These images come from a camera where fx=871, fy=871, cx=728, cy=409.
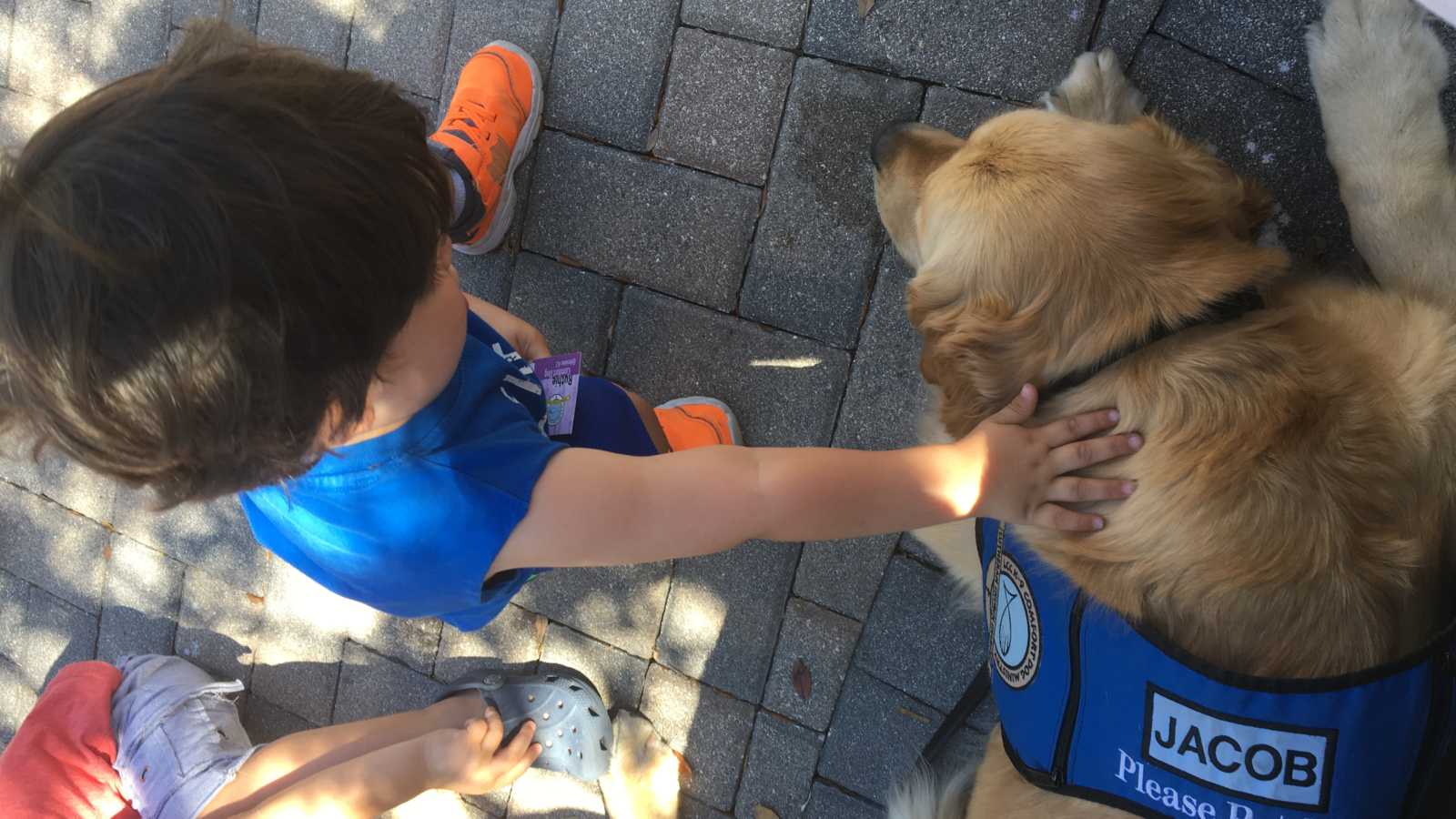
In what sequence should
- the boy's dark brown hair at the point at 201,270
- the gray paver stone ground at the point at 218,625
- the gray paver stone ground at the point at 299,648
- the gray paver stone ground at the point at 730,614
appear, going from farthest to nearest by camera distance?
the gray paver stone ground at the point at 218,625 < the gray paver stone ground at the point at 299,648 < the gray paver stone ground at the point at 730,614 < the boy's dark brown hair at the point at 201,270

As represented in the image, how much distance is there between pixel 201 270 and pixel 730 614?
196 cm

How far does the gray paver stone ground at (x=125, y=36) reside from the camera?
328 centimetres

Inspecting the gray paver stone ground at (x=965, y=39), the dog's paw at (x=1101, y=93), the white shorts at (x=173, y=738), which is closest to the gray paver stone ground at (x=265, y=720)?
the white shorts at (x=173, y=738)

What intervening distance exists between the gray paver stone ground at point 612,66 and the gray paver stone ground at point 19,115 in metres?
2.21

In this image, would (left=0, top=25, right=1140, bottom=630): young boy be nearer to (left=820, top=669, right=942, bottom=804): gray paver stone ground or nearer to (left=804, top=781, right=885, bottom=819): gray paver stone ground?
(left=820, top=669, right=942, bottom=804): gray paver stone ground

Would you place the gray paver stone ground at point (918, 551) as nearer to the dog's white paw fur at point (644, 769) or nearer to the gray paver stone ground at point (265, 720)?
the dog's white paw fur at point (644, 769)

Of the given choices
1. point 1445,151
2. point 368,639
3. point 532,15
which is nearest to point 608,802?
point 368,639

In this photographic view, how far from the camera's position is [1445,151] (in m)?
1.96

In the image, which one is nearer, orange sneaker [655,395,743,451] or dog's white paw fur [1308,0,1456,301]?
dog's white paw fur [1308,0,1456,301]

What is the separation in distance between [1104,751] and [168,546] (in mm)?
3412

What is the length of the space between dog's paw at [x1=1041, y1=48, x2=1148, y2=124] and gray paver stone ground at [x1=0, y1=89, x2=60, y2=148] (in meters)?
3.76

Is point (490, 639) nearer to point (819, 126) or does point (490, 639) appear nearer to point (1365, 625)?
point (819, 126)

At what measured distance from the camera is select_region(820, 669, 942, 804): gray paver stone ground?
8.68ft

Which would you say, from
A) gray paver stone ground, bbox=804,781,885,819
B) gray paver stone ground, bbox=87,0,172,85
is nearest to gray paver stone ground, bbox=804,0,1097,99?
gray paver stone ground, bbox=804,781,885,819
